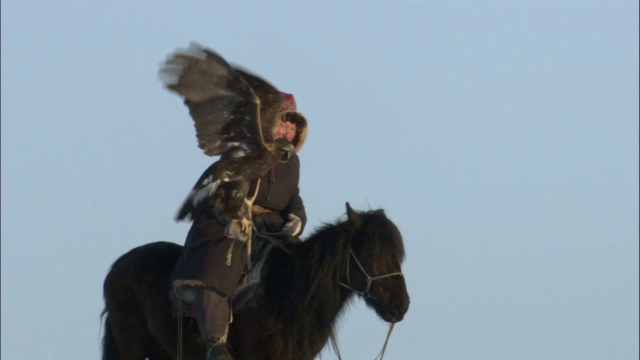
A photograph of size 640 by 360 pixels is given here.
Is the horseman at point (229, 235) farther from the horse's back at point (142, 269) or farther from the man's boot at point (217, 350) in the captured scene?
the horse's back at point (142, 269)

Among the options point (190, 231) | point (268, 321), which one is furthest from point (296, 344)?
point (190, 231)

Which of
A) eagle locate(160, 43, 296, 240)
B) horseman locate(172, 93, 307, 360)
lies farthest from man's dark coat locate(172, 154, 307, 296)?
eagle locate(160, 43, 296, 240)

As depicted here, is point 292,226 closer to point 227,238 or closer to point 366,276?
point 227,238

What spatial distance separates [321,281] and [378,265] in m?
0.50

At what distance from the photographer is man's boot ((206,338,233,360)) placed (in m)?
14.7

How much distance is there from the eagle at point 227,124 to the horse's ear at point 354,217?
0.74m

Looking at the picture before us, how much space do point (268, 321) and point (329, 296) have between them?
0.55m

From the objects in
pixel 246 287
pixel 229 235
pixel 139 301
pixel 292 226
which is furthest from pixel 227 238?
pixel 139 301

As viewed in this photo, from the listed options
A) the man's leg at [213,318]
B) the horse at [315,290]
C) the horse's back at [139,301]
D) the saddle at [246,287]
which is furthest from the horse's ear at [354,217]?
the horse's back at [139,301]

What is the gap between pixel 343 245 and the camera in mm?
15062

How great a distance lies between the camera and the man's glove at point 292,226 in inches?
609

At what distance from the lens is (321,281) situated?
15.0m

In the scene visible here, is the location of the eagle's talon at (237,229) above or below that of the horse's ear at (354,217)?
below

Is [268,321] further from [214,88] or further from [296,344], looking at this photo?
[214,88]
